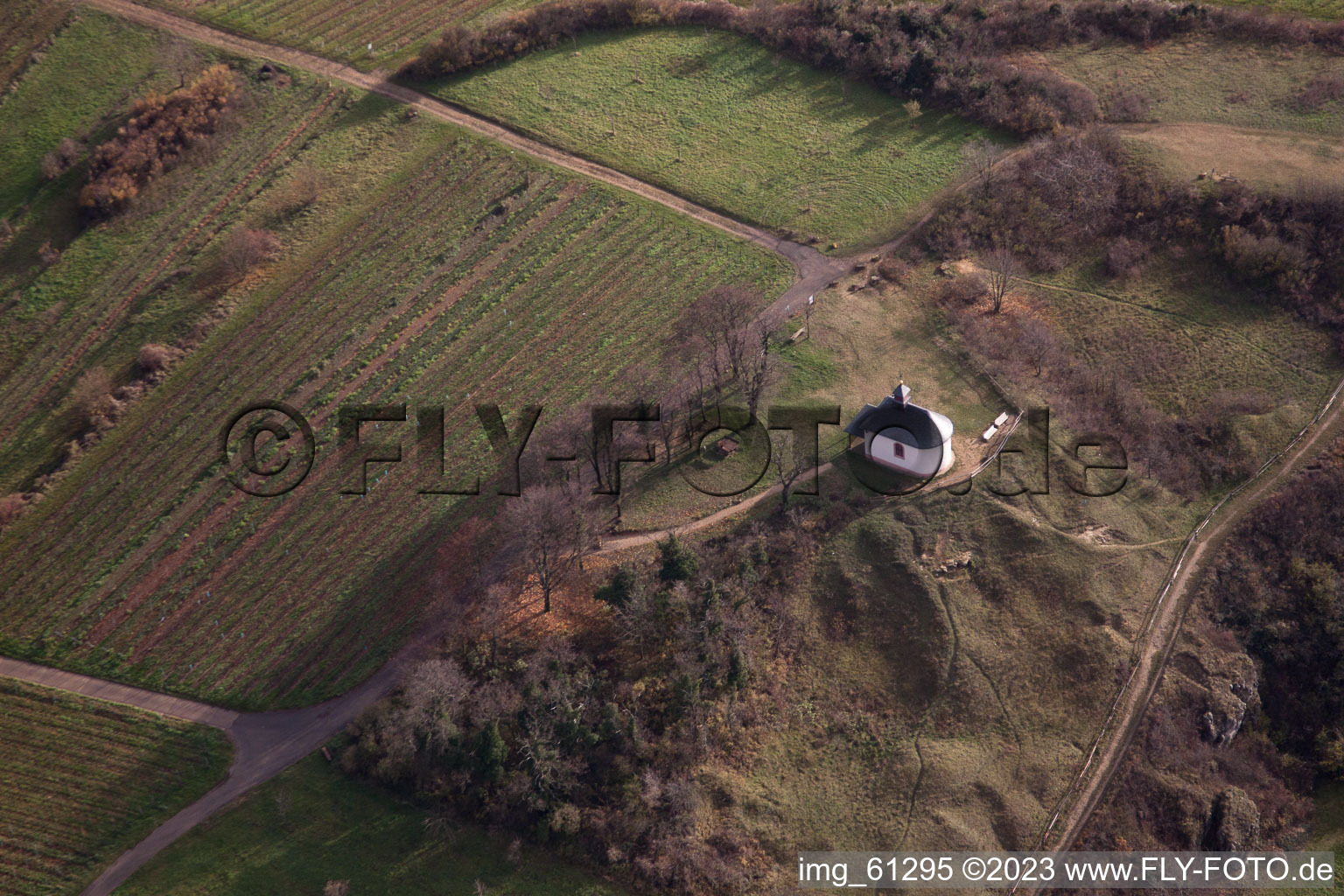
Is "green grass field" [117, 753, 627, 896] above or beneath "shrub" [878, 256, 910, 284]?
beneath

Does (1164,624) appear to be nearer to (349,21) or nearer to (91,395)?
(91,395)

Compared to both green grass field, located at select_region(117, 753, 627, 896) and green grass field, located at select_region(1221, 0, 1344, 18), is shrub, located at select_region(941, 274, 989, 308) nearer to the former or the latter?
green grass field, located at select_region(1221, 0, 1344, 18)

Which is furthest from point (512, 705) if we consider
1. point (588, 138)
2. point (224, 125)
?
point (224, 125)

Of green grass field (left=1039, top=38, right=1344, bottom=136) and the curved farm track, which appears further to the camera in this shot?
green grass field (left=1039, top=38, right=1344, bottom=136)

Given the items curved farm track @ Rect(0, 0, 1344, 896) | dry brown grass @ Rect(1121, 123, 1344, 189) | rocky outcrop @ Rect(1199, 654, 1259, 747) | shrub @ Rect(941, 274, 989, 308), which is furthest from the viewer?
dry brown grass @ Rect(1121, 123, 1344, 189)

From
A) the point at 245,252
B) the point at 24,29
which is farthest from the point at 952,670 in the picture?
the point at 24,29

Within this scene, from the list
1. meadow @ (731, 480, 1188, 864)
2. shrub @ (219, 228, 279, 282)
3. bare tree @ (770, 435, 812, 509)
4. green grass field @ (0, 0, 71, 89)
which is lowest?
meadow @ (731, 480, 1188, 864)

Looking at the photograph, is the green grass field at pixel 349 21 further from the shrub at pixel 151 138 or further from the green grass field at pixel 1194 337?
the green grass field at pixel 1194 337

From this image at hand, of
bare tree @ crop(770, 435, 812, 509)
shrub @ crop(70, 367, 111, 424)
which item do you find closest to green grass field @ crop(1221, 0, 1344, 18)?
bare tree @ crop(770, 435, 812, 509)
